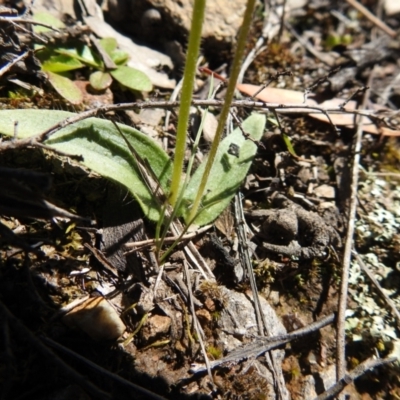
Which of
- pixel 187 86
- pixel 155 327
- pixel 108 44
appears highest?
pixel 108 44

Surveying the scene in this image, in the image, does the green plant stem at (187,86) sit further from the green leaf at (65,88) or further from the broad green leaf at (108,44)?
the broad green leaf at (108,44)

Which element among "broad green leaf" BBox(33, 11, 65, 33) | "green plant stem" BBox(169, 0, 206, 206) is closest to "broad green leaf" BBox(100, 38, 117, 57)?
"broad green leaf" BBox(33, 11, 65, 33)

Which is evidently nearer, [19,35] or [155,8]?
[19,35]

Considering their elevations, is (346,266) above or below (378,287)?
above

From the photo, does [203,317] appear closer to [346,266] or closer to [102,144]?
[346,266]

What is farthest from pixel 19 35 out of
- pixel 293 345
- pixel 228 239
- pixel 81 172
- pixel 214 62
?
pixel 293 345

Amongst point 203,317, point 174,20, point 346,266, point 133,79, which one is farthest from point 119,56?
point 346,266

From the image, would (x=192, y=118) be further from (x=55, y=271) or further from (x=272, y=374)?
(x=272, y=374)
